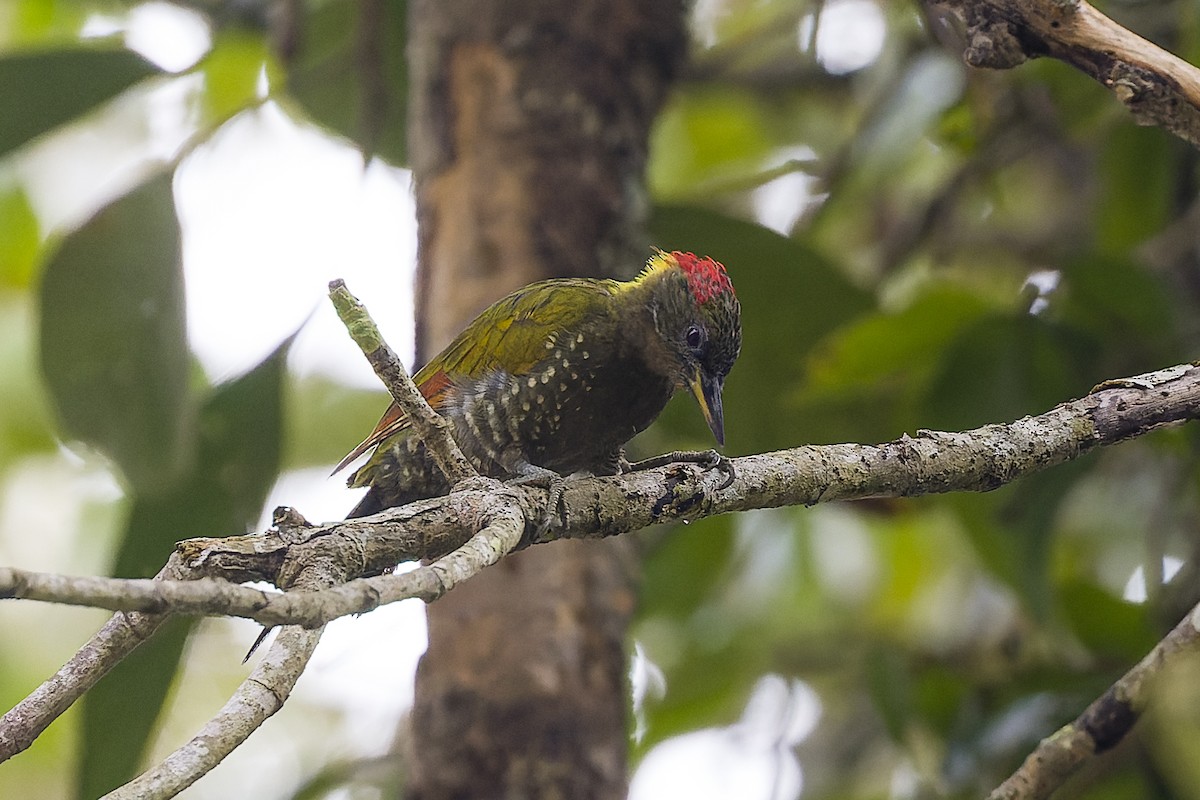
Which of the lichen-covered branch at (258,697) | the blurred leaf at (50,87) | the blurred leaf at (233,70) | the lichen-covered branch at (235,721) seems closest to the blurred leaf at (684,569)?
the blurred leaf at (50,87)

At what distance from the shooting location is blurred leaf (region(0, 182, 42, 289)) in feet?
18.4

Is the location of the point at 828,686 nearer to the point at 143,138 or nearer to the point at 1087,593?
the point at 1087,593

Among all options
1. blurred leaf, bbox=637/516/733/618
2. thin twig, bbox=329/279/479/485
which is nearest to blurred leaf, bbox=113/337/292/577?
blurred leaf, bbox=637/516/733/618

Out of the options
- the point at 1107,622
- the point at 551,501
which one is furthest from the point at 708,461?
the point at 1107,622

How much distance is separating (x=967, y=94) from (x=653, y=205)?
41.8 inches

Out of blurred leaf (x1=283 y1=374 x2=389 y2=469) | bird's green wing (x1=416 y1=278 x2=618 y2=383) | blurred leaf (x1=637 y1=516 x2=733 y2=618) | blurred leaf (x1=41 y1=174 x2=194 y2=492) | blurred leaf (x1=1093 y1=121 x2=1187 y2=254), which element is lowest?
blurred leaf (x1=637 y1=516 x2=733 y2=618)

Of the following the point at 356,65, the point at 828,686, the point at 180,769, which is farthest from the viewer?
the point at 828,686

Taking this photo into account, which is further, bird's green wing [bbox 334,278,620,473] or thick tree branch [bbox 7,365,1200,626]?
bird's green wing [bbox 334,278,620,473]

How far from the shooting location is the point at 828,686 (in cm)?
528

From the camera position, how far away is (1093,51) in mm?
2072

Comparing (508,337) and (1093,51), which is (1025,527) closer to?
(508,337)

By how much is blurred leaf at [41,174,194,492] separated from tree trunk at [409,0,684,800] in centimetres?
66

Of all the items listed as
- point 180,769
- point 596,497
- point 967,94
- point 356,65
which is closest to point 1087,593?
point 967,94

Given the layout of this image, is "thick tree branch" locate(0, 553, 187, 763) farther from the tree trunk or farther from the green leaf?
the green leaf
